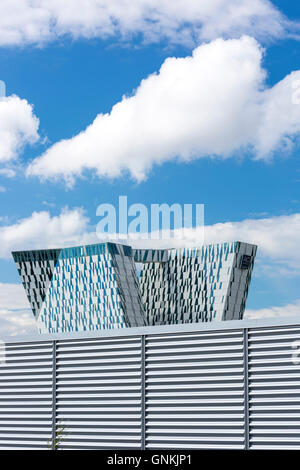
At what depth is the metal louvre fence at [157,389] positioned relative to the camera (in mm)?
12719

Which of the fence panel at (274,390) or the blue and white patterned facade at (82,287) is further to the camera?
the blue and white patterned facade at (82,287)

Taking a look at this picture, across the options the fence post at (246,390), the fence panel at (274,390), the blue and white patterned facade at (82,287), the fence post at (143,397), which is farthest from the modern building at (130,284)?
the fence panel at (274,390)

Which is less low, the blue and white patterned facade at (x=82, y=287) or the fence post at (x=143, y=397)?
the blue and white patterned facade at (x=82, y=287)

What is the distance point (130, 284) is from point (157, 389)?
314ft

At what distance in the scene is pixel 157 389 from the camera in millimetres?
13992

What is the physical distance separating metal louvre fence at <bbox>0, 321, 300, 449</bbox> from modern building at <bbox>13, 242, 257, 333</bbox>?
89643 mm

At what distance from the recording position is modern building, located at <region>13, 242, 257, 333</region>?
108 metres

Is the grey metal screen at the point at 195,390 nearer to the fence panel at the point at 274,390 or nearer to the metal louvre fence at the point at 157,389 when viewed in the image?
the metal louvre fence at the point at 157,389

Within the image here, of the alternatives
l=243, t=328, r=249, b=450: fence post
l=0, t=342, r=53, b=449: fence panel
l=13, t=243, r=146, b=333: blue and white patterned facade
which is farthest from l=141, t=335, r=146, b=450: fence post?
l=13, t=243, r=146, b=333: blue and white patterned facade

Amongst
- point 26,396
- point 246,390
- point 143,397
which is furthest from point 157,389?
point 26,396

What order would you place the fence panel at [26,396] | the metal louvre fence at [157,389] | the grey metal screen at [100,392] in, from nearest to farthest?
the metal louvre fence at [157,389]
the grey metal screen at [100,392]
the fence panel at [26,396]

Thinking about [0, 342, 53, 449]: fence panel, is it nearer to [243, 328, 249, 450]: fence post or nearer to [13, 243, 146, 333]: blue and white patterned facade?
[243, 328, 249, 450]: fence post

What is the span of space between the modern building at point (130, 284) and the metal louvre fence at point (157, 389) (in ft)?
294
